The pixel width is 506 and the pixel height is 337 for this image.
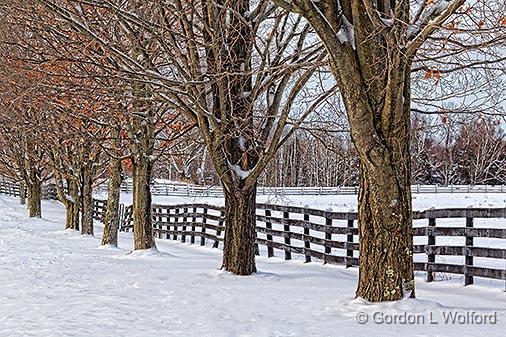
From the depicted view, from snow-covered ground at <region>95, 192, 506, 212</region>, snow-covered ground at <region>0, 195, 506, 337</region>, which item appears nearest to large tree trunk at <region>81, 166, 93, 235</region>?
snow-covered ground at <region>0, 195, 506, 337</region>

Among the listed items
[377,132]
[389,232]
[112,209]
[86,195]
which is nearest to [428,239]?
[389,232]

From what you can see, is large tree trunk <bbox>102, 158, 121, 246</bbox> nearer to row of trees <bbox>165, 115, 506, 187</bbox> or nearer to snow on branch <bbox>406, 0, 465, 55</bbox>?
row of trees <bbox>165, 115, 506, 187</bbox>

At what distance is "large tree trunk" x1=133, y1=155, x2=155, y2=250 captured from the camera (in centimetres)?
1070

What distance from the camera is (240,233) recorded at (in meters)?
7.25

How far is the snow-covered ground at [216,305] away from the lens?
441 cm

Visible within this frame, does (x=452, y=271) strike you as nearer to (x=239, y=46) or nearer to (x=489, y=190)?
(x=239, y=46)

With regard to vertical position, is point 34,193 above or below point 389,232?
below

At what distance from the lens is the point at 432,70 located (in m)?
5.32

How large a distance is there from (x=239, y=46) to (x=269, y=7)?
30.8 inches

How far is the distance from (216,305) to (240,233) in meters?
1.93

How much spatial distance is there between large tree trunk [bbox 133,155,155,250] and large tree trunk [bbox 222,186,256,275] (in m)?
3.82

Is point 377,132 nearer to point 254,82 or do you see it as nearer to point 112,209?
point 254,82

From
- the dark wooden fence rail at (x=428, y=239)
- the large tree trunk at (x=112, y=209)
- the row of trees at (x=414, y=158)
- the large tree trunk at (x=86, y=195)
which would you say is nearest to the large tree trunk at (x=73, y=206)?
the large tree trunk at (x=86, y=195)

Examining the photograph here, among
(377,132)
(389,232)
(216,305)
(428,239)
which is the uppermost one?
(377,132)
